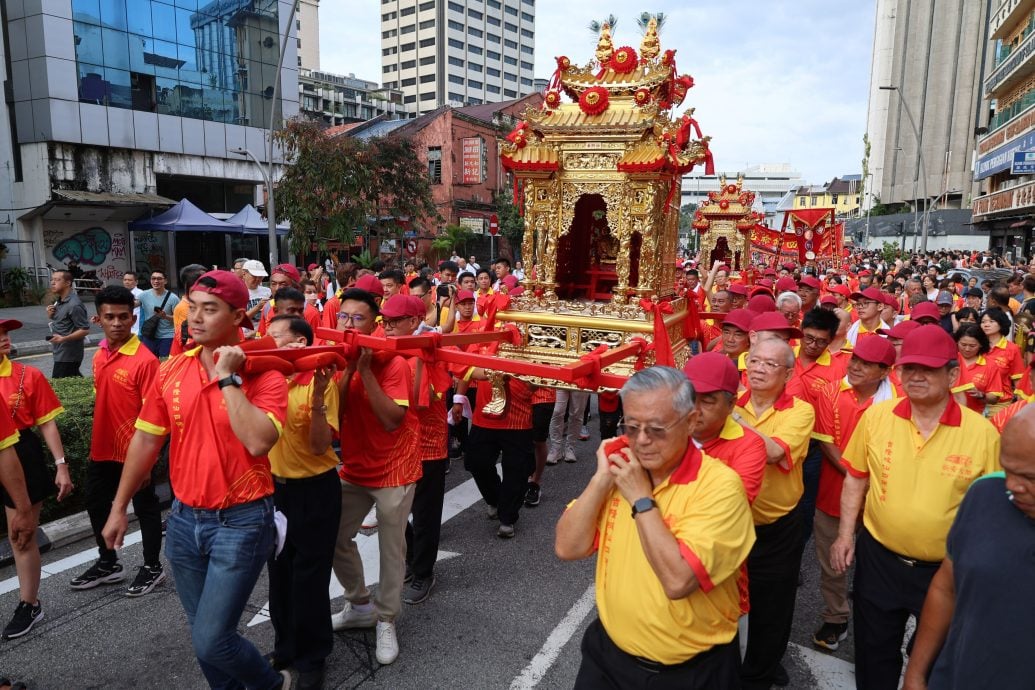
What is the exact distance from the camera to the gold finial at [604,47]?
18.4 ft

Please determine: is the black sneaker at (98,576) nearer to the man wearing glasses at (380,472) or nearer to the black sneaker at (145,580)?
the black sneaker at (145,580)

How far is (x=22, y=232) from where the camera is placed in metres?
19.1

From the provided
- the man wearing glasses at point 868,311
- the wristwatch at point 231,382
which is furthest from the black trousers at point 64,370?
the man wearing glasses at point 868,311

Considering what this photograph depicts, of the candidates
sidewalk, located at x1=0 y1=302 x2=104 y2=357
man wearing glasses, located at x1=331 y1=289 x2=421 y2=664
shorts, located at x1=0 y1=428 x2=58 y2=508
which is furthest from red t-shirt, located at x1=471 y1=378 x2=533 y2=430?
sidewalk, located at x1=0 y1=302 x2=104 y2=357

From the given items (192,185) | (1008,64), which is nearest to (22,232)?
(192,185)

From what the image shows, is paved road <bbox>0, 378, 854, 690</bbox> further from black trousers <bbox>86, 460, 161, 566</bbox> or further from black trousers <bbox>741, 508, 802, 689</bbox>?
black trousers <bbox>741, 508, 802, 689</bbox>

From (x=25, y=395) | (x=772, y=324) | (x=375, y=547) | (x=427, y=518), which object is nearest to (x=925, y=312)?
(x=772, y=324)

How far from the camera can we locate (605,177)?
528 centimetres

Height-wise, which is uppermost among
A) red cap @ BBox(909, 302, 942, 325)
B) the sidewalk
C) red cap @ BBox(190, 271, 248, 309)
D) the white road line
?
red cap @ BBox(190, 271, 248, 309)

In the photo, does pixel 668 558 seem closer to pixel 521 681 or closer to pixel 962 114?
pixel 521 681

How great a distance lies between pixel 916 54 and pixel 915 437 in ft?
212

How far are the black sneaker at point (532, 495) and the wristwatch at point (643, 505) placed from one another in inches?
150

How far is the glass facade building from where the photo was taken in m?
19.6

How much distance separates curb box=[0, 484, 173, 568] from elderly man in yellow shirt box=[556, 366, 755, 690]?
3732 millimetres
